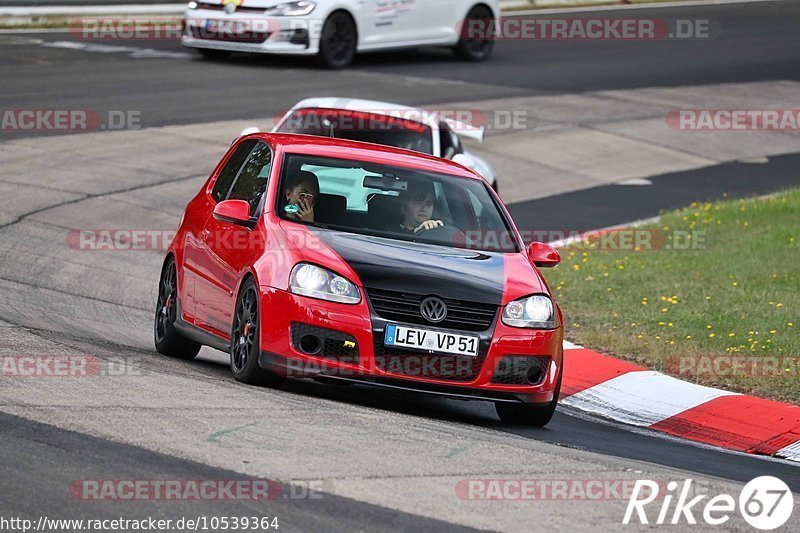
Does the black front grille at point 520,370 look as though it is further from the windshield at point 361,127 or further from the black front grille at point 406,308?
the windshield at point 361,127

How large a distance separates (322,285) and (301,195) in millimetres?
1122

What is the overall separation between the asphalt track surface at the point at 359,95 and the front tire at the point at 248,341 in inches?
6.4

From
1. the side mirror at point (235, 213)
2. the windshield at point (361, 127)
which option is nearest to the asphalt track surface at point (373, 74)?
the windshield at point (361, 127)

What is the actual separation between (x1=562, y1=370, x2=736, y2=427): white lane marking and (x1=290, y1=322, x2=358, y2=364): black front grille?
7.76 feet

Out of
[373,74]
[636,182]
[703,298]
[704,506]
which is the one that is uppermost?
[704,506]

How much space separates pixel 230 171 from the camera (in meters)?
10.1

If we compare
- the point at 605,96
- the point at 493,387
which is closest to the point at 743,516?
the point at 493,387

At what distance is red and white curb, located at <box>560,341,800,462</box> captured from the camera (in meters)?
9.20

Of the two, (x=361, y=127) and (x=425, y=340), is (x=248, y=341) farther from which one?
(x=361, y=127)

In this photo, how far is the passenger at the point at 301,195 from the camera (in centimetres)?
906

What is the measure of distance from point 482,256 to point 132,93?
13663 mm

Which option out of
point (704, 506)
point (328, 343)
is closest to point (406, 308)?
point (328, 343)

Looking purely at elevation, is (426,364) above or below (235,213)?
below

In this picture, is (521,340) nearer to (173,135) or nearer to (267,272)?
(267,272)
